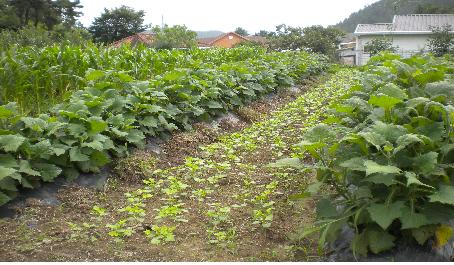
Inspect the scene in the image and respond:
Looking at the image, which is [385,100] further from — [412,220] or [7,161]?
[7,161]

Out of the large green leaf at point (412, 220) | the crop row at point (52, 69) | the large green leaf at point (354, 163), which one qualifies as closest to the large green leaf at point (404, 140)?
the large green leaf at point (354, 163)

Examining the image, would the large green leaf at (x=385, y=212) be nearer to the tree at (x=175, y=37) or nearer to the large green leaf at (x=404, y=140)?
the large green leaf at (x=404, y=140)

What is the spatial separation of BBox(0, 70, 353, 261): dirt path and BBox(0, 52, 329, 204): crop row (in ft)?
0.82

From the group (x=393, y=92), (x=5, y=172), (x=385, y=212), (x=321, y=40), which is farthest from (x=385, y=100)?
(x=321, y=40)

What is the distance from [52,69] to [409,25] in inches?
1453

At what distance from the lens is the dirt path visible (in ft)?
10.2

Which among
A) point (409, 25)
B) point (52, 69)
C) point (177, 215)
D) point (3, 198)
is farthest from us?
point (409, 25)

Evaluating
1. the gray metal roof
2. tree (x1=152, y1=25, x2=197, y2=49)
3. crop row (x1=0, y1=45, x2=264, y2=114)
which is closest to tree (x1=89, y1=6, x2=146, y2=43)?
tree (x1=152, y1=25, x2=197, y2=49)

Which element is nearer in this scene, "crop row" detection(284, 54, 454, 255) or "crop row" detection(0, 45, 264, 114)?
"crop row" detection(284, 54, 454, 255)

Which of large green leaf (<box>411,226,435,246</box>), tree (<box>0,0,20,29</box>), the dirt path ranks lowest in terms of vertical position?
the dirt path

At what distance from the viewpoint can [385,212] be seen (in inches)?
102

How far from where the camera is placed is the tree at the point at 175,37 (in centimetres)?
3219

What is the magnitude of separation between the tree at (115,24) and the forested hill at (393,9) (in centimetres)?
2448

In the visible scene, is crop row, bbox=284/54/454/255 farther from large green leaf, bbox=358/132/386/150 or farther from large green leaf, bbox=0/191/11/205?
large green leaf, bbox=0/191/11/205
